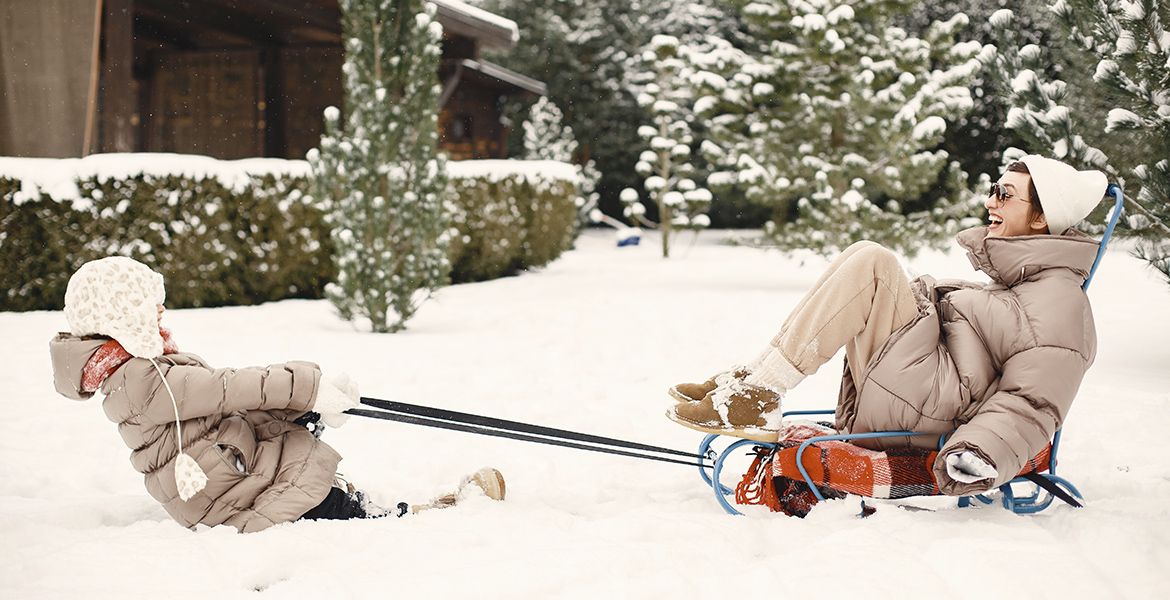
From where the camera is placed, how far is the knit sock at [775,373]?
314cm

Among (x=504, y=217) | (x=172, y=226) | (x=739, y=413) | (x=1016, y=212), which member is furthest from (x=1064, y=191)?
(x=504, y=217)

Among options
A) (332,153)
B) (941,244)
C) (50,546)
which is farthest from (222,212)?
(941,244)

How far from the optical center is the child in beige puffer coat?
2867mm

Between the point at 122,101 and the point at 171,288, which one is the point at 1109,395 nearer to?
the point at 171,288

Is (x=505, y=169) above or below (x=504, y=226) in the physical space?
above

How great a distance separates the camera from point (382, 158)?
26.1 ft

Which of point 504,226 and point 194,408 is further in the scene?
point 504,226

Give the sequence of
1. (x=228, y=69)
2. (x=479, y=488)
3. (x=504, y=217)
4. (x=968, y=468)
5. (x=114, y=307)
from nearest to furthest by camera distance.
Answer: (x=968, y=468), (x=114, y=307), (x=479, y=488), (x=504, y=217), (x=228, y=69)

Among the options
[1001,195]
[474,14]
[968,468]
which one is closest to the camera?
[968,468]

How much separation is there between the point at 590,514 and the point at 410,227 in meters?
5.20

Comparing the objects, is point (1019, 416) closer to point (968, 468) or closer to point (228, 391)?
point (968, 468)

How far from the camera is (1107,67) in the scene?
569 cm

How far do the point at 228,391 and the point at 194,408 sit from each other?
0.12 meters

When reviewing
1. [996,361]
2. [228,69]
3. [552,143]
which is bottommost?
[996,361]
